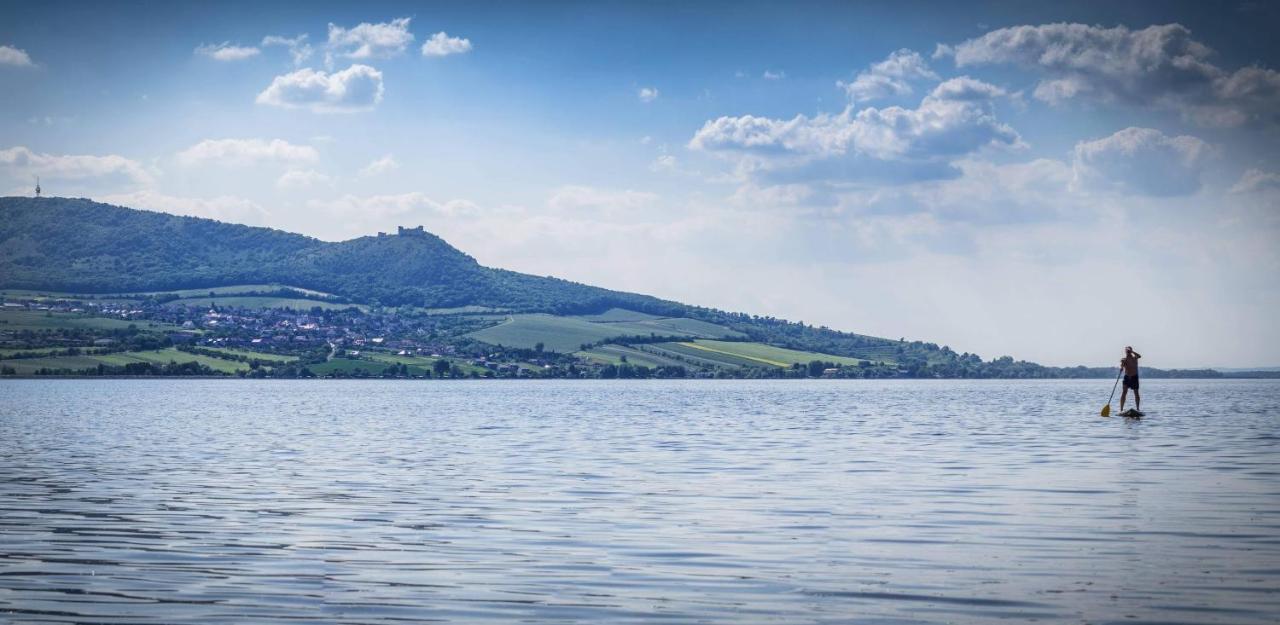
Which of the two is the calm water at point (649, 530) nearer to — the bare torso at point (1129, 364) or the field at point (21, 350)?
the bare torso at point (1129, 364)

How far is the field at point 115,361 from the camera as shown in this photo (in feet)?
592

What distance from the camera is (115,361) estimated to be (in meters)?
189

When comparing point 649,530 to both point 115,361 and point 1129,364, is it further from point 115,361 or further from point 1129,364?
point 115,361

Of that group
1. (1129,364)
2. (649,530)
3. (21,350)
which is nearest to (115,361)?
(21,350)


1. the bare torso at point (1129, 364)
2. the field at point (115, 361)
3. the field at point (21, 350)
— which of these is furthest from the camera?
the field at point (21, 350)

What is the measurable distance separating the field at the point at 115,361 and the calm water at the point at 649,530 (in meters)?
148

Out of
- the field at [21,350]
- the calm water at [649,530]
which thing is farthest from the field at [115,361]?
the calm water at [649,530]

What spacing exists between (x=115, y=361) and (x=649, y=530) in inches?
7276

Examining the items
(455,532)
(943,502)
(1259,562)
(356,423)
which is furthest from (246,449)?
(1259,562)

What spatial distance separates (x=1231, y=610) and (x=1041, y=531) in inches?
278

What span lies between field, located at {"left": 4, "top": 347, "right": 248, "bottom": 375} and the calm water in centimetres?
14827

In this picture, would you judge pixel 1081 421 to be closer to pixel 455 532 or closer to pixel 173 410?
pixel 455 532

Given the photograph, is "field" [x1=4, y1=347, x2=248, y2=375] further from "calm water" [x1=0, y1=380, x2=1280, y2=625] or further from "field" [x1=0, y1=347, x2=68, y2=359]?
"calm water" [x1=0, y1=380, x2=1280, y2=625]

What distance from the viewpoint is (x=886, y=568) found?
1769cm
